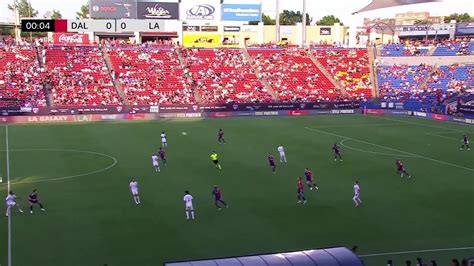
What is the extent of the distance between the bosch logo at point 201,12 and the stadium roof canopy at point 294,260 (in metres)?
79.9

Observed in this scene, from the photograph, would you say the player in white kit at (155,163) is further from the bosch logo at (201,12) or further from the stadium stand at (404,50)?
the bosch logo at (201,12)

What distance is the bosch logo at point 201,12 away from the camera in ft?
297

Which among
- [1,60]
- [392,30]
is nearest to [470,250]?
[1,60]

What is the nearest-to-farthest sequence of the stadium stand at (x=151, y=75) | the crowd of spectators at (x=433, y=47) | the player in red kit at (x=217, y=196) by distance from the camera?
the player in red kit at (x=217, y=196), the stadium stand at (x=151, y=75), the crowd of spectators at (x=433, y=47)

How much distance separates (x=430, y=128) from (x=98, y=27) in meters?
51.5

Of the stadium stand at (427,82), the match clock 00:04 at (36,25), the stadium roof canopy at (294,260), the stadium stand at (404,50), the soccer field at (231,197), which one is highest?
the match clock 00:04 at (36,25)

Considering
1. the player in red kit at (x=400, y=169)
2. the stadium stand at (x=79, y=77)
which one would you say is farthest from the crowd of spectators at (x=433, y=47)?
the player in red kit at (x=400, y=169)

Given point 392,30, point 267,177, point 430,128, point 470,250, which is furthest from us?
point 392,30

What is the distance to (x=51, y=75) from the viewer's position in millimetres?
68250

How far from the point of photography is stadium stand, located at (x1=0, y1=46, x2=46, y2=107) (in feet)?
202

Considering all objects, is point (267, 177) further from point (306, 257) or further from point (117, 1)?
point (117, 1)

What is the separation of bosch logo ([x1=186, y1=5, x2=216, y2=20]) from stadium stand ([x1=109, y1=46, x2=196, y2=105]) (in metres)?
13.0

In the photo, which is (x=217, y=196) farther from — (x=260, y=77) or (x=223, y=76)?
(x=260, y=77)

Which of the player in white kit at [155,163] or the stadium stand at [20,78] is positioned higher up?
the stadium stand at [20,78]
